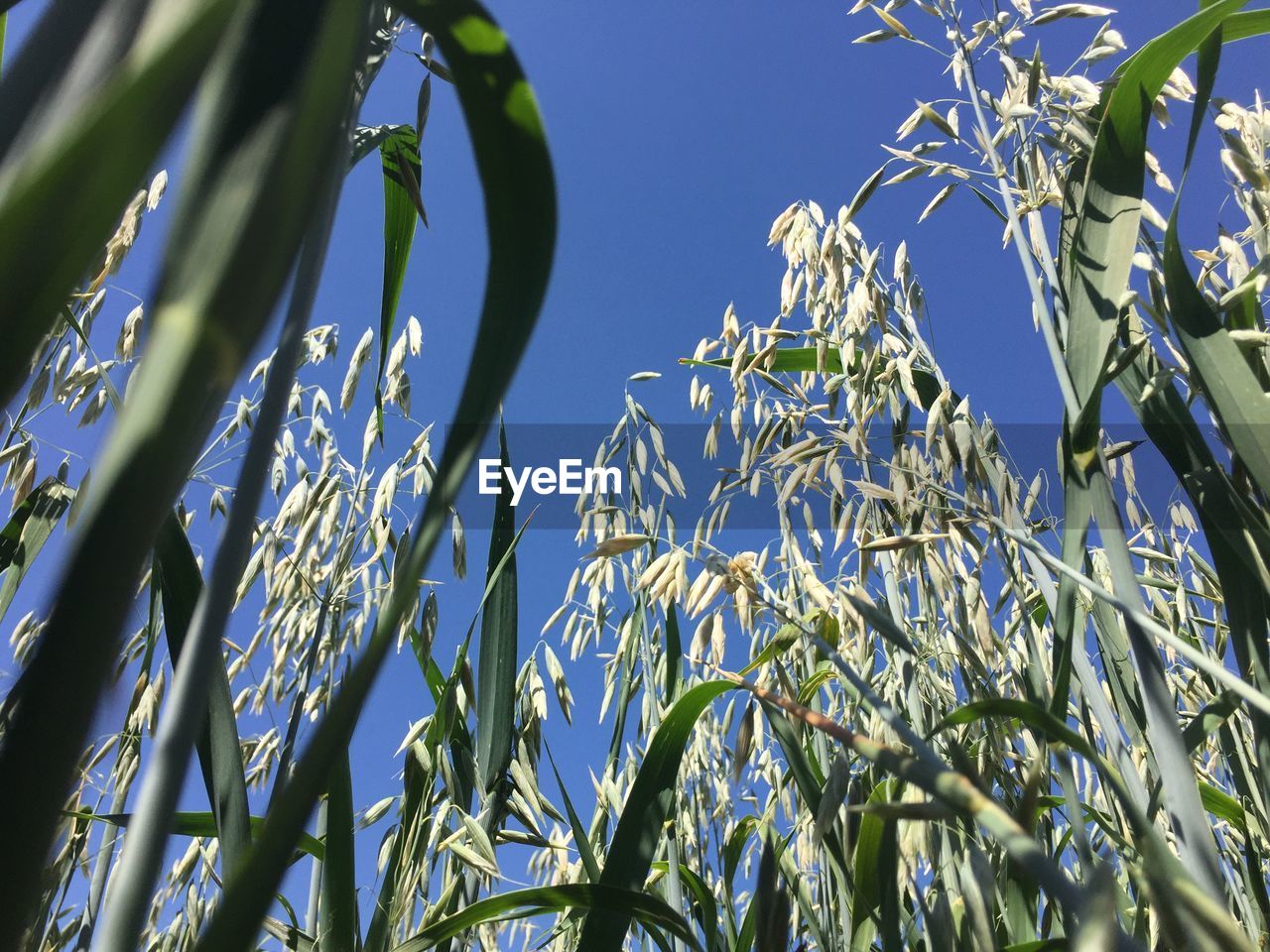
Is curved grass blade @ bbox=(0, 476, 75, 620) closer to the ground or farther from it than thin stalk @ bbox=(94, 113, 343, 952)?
farther from it

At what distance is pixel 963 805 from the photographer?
31cm

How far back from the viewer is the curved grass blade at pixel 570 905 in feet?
2.02

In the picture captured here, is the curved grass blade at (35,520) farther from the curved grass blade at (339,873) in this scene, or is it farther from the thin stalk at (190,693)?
the thin stalk at (190,693)

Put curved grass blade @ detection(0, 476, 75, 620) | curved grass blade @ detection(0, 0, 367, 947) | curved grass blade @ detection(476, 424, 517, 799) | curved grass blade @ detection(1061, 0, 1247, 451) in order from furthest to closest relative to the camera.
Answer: curved grass blade @ detection(0, 476, 75, 620), curved grass blade @ detection(476, 424, 517, 799), curved grass blade @ detection(1061, 0, 1247, 451), curved grass blade @ detection(0, 0, 367, 947)

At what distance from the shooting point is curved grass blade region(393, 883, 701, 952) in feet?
2.02

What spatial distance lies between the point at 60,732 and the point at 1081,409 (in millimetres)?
617

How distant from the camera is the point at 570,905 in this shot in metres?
0.68

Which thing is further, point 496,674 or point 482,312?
point 496,674

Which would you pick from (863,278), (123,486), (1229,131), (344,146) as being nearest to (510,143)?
(344,146)

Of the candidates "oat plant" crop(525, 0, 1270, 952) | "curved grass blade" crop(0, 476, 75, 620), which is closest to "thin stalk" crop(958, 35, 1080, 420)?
"oat plant" crop(525, 0, 1270, 952)

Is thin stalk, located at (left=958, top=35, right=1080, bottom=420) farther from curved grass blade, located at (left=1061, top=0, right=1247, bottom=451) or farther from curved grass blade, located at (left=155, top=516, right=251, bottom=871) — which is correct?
curved grass blade, located at (left=155, top=516, right=251, bottom=871)

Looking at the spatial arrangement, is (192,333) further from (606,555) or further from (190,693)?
(606,555)

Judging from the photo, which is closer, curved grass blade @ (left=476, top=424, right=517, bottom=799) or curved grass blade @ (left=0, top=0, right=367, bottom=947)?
curved grass blade @ (left=0, top=0, right=367, bottom=947)

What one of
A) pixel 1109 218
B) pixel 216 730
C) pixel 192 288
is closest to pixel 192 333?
pixel 192 288
